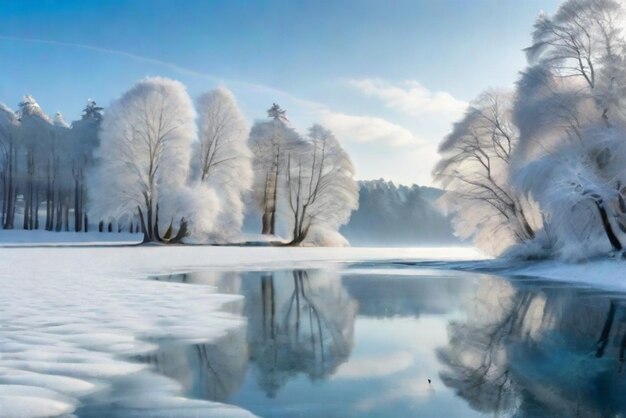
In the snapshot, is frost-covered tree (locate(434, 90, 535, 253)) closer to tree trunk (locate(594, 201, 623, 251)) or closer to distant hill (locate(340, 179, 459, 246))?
tree trunk (locate(594, 201, 623, 251))

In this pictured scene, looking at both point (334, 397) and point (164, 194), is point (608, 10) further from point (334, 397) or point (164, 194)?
point (164, 194)

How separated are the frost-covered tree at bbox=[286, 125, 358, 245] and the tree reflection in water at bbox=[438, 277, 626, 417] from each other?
33977mm

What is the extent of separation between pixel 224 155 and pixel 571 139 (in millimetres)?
26904

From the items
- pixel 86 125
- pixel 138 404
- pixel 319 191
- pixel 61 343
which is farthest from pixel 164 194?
pixel 138 404

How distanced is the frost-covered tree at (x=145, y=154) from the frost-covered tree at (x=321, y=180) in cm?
1007

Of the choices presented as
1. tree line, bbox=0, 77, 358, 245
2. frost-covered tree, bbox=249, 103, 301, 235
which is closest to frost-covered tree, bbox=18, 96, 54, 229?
tree line, bbox=0, 77, 358, 245

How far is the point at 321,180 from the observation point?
43.8 m

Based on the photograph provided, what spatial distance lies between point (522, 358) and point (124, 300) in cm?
710

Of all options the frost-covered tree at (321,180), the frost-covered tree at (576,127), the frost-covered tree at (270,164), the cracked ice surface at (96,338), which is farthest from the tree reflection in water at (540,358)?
the frost-covered tree at (270,164)

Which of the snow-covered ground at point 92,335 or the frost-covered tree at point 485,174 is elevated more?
the frost-covered tree at point 485,174

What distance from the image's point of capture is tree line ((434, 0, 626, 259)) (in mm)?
16344

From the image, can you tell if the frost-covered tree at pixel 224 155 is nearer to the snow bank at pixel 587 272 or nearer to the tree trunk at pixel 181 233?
the tree trunk at pixel 181 233

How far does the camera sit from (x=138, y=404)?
3994 millimetres

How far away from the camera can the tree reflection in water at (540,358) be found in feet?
13.4
